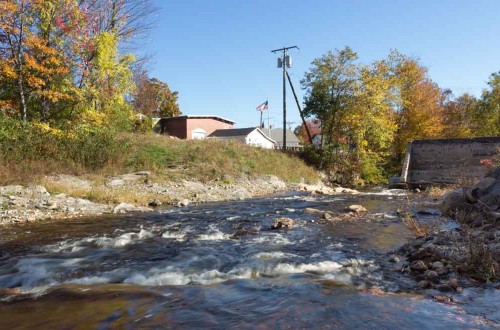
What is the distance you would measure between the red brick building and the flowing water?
37114 millimetres

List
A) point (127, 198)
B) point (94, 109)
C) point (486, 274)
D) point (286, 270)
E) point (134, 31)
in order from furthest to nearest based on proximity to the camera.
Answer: point (134, 31)
point (94, 109)
point (127, 198)
point (286, 270)
point (486, 274)

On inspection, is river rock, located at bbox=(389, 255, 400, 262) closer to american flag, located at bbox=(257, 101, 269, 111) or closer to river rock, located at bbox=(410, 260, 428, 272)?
river rock, located at bbox=(410, 260, 428, 272)

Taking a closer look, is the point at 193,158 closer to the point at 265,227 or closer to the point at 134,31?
the point at 134,31

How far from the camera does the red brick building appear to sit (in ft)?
153


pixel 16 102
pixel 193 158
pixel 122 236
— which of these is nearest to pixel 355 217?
pixel 122 236

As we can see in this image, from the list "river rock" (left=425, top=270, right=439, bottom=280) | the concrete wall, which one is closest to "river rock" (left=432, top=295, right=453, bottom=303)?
"river rock" (left=425, top=270, right=439, bottom=280)

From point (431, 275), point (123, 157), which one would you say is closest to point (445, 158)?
point (123, 157)

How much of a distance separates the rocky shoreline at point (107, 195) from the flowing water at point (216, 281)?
193cm

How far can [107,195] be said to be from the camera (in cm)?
1421

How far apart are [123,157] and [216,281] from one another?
52.0 ft

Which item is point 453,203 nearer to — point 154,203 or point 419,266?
point 419,266

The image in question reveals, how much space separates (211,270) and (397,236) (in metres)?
4.54

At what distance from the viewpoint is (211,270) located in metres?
6.07

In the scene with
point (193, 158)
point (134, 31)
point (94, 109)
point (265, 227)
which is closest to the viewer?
point (265, 227)
